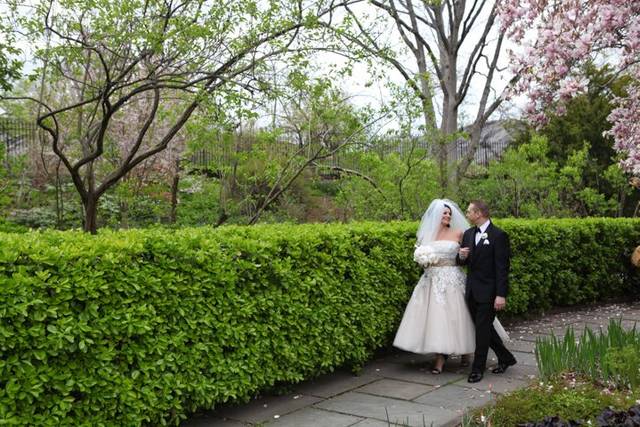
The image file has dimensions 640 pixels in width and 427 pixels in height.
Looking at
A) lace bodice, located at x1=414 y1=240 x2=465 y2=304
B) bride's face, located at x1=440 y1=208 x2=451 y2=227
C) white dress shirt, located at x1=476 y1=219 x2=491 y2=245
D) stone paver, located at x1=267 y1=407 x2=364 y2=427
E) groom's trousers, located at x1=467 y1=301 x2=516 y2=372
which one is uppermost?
bride's face, located at x1=440 y1=208 x2=451 y2=227

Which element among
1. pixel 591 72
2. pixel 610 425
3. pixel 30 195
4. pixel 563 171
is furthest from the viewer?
pixel 591 72

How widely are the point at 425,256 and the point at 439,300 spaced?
0.48 meters

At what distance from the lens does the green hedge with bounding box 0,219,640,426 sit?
4000 mm

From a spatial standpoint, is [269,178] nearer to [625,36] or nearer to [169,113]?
[169,113]

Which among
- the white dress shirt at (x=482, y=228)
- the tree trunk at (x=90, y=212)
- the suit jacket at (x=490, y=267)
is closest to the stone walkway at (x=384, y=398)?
the suit jacket at (x=490, y=267)

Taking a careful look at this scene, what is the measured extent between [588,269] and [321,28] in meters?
6.32

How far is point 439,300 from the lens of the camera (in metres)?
6.95

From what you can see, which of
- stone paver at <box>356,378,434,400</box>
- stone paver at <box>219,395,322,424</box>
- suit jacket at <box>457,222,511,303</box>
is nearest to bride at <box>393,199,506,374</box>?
suit jacket at <box>457,222,511,303</box>

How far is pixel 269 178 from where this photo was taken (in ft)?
37.2

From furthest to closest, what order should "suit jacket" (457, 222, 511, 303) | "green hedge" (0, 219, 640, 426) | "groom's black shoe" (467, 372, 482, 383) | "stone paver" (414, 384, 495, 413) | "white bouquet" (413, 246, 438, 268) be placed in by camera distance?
1. "white bouquet" (413, 246, 438, 268)
2. "suit jacket" (457, 222, 511, 303)
3. "groom's black shoe" (467, 372, 482, 383)
4. "stone paver" (414, 384, 495, 413)
5. "green hedge" (0, 219, 640, 426)

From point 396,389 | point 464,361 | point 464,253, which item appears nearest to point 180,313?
point 396,389

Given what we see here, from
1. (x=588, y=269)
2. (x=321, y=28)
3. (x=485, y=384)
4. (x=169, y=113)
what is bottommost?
(x=485, y=384)

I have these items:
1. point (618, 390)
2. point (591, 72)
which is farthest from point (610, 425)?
point (591, 72)

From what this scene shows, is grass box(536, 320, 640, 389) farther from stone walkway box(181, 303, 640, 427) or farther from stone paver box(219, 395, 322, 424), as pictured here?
stone paver box(219, 395, 322, 424)
